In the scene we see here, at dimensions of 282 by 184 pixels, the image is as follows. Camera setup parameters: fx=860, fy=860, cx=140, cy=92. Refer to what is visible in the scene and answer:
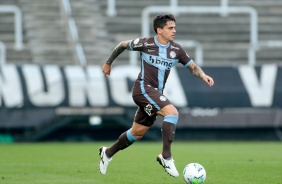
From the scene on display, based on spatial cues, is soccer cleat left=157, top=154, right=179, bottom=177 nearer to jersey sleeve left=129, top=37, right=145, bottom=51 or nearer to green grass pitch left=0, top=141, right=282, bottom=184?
green grass pitch left=0, top=141, right=282, bottom=184

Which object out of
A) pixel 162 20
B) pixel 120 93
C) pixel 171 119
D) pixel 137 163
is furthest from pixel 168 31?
pixel 120 93

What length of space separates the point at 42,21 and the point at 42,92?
5.47 metres

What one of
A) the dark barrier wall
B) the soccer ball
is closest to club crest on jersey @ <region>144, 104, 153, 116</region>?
the soccer ball

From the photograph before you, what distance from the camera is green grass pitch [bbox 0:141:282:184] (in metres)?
11.1

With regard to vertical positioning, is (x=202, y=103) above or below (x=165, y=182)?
below

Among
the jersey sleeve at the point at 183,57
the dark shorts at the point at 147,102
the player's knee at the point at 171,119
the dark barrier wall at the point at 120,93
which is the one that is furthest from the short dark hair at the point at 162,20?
the dark barrier wall at the point at 120,93

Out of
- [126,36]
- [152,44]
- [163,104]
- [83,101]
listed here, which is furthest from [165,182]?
[126,36]

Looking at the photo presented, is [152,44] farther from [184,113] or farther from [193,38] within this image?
[193,38]

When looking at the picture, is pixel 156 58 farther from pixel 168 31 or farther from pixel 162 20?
pixel 162 20

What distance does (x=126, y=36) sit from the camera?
26.4 m

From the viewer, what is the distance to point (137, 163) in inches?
562

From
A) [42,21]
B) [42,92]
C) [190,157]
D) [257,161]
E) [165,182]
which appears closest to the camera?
[165,182]

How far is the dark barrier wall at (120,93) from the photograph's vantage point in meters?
21.1

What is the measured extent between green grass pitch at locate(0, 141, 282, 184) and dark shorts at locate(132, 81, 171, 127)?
787mm
